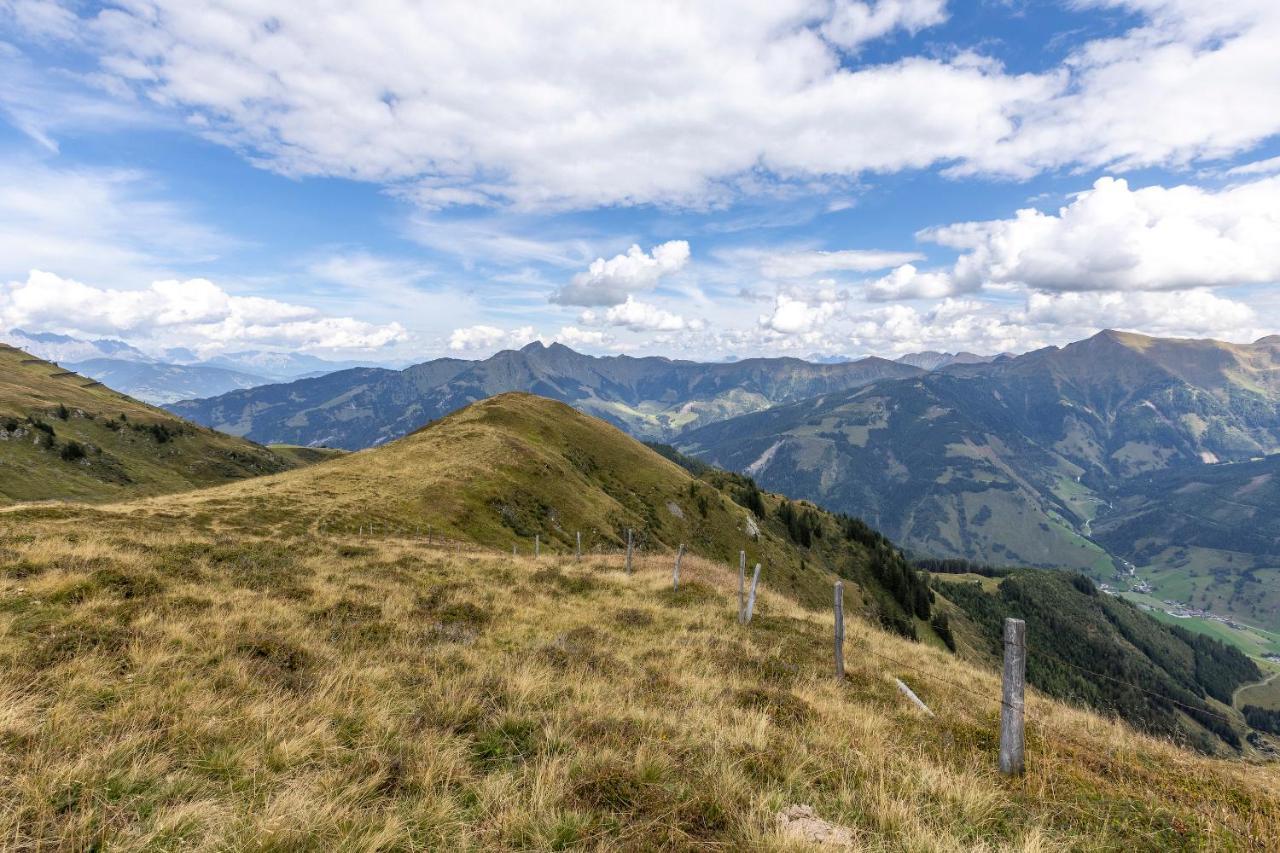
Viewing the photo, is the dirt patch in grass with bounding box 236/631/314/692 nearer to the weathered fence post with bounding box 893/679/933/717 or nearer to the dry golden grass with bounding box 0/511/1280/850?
the dry golden grass with bounding box 0/511/1280/850

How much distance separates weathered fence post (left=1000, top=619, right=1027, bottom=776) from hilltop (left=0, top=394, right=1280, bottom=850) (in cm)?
26

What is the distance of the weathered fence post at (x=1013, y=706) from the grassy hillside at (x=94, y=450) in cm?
8838

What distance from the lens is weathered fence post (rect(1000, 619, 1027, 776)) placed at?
7.79 m

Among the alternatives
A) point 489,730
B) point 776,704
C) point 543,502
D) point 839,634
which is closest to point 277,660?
point 489,730

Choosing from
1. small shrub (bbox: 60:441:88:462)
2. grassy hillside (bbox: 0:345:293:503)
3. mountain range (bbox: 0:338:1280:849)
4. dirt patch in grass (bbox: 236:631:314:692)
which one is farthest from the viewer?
small shrub (bbox: 60:441:88:462)

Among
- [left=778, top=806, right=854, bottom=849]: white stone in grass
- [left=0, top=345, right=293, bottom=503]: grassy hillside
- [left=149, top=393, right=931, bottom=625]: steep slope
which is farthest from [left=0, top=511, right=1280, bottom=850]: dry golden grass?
[left=0, top=345, right=293, bottom=503]: grassy hillside

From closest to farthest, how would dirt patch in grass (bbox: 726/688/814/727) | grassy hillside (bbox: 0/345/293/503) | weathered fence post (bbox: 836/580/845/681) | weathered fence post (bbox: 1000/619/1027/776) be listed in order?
weathered fence post (bbox: 1000/619/1027/776), dirt patch in grass (bbox: 726/688/814/727), weathered fence post (bbox: 836/580/845/681), grassy hillside (bbox: 0/345/293/503)

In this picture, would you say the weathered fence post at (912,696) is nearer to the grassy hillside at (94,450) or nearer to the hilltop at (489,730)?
the hilltop at (489,730)

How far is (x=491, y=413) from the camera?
8656cm

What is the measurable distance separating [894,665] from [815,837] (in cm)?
1092

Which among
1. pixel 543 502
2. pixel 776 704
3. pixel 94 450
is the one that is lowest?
pixel 543 502

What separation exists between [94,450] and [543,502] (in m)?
93.6

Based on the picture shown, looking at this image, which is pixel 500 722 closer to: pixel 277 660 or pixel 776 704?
pixel 277 660

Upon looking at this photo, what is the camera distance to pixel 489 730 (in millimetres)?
7535
